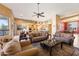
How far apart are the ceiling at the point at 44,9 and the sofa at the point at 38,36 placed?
409 mm

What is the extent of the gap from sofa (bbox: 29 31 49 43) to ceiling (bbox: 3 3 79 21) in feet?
1.34

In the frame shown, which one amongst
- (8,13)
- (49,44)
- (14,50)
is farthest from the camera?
(49,44)

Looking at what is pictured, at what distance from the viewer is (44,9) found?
2.03 metres

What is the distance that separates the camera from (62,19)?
6.88ft

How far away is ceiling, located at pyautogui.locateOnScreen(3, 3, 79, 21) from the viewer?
77.4 inches

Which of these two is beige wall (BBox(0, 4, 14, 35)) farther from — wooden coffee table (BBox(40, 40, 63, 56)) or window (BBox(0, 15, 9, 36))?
wooden coffee table (BBox(40, 40, 63, 56))

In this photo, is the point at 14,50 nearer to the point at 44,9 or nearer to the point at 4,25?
the point at 4,25

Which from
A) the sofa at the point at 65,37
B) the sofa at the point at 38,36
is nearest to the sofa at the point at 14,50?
the sofa at the point at 38,36

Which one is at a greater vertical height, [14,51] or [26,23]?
[26,23]

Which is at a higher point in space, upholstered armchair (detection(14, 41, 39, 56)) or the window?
the window

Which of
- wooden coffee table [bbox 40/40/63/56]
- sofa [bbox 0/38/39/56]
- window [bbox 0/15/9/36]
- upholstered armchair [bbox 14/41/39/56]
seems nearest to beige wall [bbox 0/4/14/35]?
window [bbox 0/15/9/36]

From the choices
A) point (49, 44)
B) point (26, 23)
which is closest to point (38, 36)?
point (49, 44)

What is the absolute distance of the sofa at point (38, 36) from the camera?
2178 mm

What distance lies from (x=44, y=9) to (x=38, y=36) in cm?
78
